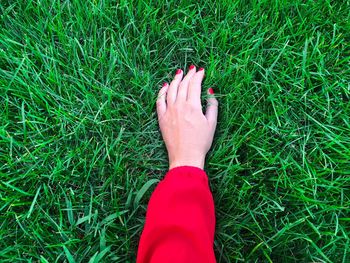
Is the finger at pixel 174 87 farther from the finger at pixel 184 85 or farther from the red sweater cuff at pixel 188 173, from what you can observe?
the red sweater cuff at pixel 188 173

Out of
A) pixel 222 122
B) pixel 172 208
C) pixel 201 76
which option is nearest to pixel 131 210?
pixel 172 208

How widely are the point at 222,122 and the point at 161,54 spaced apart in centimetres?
37

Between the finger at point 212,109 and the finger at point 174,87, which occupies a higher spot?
the finger at point 174,87

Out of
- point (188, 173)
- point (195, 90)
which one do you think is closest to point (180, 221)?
point (188, 173)

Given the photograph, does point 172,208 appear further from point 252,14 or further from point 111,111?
point 252,14

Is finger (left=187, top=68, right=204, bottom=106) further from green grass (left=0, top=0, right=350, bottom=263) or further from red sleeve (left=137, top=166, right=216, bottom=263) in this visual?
red sleeve (left=137, top=166, right=216, bottom=263)

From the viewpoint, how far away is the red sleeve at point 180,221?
0.95 m

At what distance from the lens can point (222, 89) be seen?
135 centimetres

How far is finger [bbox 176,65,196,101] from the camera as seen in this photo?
1.37 meters

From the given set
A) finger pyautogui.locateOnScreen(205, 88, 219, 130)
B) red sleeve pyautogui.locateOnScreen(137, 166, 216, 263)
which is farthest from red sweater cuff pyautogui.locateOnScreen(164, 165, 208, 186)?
finger pyautogui.locateOnScreen(205, 88, 219, 130)

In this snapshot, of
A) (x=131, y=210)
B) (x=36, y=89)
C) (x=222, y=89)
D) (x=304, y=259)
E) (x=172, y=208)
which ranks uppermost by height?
(x=36, y=89)

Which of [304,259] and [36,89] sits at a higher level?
[36,89]

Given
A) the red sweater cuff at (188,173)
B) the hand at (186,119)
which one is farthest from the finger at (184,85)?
the red sweater cuff at (188,173)

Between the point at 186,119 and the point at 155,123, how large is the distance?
123 millimetres
